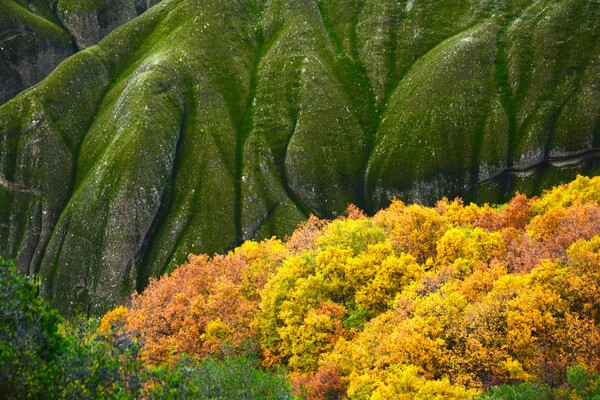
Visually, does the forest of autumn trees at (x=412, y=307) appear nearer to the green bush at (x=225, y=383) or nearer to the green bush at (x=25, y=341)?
the green bush at (x=225, y=383)

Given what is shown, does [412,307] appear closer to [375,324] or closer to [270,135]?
[375,324]

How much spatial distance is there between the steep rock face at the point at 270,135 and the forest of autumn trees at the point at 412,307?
67011 millimetres

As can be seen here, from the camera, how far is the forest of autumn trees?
154 feet

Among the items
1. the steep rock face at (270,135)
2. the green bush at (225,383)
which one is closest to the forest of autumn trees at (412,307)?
the green bush at (225,383)

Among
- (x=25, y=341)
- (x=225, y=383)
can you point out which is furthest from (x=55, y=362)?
(x=225, y=383)

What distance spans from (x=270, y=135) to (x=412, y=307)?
420 ft

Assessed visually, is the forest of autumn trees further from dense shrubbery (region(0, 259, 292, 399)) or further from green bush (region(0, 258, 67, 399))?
green bush (region(0, 258, 67, 399))

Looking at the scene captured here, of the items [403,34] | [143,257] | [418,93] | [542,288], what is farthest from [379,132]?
[542,288]

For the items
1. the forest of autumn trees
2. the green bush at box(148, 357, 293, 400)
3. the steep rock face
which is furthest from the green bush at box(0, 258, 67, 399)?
the steep rock face

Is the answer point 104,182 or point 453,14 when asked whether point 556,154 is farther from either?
point 104,182

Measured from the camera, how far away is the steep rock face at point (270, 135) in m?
156

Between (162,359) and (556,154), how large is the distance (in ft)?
418

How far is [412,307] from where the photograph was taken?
5459cm

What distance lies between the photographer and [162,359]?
6944cm
